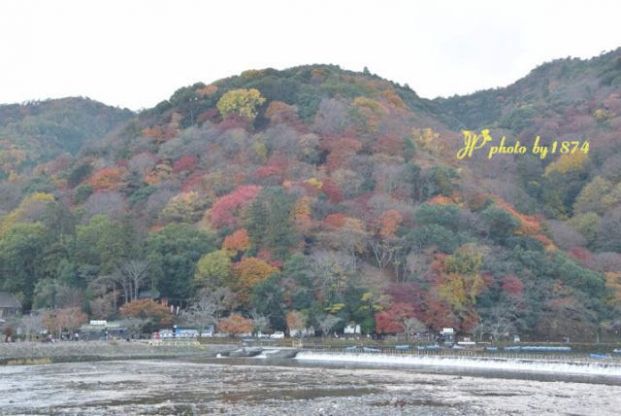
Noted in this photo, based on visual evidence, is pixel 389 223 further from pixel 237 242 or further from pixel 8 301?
pixel 8 301

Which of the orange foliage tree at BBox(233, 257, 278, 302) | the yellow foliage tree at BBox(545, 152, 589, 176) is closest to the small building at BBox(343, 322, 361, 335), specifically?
the orange foliage tree at BBox(233, 257, 278, 302)

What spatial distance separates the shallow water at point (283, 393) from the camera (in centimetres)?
2795

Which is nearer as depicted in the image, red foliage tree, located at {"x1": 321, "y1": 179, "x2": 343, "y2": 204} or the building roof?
the building roof

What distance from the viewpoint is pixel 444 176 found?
261ft

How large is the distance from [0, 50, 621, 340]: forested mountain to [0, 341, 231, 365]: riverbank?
6.01m

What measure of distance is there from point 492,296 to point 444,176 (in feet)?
61.3

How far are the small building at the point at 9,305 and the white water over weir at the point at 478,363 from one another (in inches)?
1172

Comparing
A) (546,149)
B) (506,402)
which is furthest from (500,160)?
(506,402)

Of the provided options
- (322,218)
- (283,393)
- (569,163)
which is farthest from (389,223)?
(283,393)

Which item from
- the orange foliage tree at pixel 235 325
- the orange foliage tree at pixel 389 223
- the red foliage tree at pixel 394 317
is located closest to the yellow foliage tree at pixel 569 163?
the orange foliage tree at pixel 389 223

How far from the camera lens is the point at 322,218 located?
73.8 metres

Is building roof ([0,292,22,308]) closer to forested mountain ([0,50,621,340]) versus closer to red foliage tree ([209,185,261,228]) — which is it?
forested mountain ([0,50,621,340])

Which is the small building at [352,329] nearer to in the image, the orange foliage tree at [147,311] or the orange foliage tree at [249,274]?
the orange foliage tree at [249,274]

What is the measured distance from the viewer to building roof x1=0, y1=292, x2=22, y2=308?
67438mm
